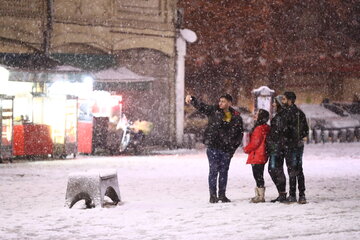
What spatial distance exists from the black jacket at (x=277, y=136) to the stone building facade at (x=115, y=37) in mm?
15161

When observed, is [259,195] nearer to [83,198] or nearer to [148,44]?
[83,198]

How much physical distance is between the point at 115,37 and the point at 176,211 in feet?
62.2

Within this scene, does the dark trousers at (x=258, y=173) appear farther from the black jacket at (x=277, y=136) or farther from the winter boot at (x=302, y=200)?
the winter boot at (x=302, y=200)

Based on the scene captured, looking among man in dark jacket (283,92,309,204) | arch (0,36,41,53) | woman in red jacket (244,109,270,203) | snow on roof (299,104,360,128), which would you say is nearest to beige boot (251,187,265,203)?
woman in red jacket (244,109,270,203)

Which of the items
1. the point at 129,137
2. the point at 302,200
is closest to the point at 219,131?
the point at 302,200

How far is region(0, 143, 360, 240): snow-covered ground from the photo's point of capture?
9.23 m

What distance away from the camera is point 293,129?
479 inches

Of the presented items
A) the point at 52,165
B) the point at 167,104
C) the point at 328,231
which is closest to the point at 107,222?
the point at 328,231

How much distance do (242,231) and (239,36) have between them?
120 ft

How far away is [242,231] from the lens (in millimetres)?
9305

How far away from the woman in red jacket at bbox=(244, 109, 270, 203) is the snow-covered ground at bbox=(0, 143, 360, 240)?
252mm

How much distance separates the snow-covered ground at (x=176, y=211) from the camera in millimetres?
9234

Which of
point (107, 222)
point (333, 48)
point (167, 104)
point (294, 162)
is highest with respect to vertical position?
point (333, 48)

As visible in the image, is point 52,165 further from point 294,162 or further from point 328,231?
point 328,231
